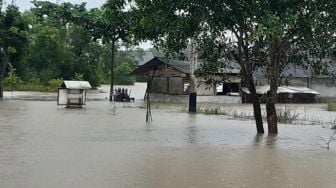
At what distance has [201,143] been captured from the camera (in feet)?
46.4

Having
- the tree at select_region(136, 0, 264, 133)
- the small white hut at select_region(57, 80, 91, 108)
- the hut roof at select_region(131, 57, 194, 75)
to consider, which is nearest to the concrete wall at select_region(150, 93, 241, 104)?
the hut roof at select_region(131, 57, 194, 75)

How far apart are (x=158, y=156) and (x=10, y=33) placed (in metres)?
27.4

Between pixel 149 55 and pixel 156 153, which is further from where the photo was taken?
pixel 149 55

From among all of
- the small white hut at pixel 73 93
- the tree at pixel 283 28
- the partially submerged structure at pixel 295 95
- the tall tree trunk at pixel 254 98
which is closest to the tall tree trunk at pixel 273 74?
the tree at pixel 283 28

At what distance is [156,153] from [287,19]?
4007mm

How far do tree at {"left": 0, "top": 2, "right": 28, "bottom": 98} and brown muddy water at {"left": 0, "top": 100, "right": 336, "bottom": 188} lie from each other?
1807 centimetres

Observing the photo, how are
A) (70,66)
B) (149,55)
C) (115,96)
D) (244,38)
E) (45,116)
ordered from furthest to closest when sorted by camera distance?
(149,55) → (70,66) → (115,96) → (45,116) → (244,38)

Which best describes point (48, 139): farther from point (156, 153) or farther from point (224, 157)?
point (224, 157)

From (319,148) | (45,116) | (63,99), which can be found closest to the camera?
(319,148)

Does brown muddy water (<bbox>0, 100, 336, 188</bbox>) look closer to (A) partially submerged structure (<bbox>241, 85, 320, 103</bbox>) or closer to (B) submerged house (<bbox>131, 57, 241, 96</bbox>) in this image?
(B) submerged house (<bbox>131, 57, 241, 96</bbox>)

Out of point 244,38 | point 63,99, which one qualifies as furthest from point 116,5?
point 63,99

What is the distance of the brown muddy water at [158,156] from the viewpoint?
878 centimetres

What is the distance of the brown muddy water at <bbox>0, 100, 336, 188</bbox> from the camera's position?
346 inches

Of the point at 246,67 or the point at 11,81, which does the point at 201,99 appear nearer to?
the point at 11,81
